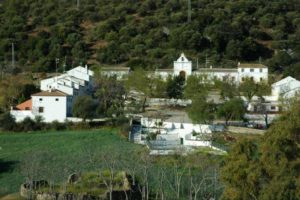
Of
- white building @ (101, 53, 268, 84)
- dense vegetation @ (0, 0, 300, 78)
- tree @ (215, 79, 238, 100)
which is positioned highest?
dense vegetation @ (0, 0, 300, 78)

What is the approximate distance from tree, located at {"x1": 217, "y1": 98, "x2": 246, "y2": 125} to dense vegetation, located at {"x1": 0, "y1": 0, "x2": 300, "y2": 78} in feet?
64.1

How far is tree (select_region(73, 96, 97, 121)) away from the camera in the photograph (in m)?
Result: 43.2

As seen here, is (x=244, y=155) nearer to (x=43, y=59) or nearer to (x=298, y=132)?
(x=298, y=132)

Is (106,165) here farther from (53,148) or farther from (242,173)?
(242,173)

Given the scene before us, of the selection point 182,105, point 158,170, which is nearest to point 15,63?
point 182,105

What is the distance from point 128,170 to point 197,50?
44.5 metres

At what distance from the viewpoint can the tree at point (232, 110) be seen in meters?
42.7

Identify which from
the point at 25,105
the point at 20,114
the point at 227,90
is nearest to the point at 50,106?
the point at 20,114

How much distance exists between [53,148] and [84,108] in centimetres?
757

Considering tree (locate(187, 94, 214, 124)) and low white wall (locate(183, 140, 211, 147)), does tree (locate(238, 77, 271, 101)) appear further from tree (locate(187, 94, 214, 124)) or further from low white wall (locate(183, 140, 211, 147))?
low white wall (locate(183, 140, 211, 147))

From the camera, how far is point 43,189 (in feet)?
86.4

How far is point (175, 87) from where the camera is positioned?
51344mm

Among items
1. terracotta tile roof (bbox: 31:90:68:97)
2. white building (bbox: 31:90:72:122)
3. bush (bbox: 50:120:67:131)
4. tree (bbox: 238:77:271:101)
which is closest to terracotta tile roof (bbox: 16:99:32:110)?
white building (bbox: 31:90:72:122)

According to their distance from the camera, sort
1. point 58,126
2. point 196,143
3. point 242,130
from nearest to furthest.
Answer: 1. point 196,143
2. point 242,130
3. point 58,126
